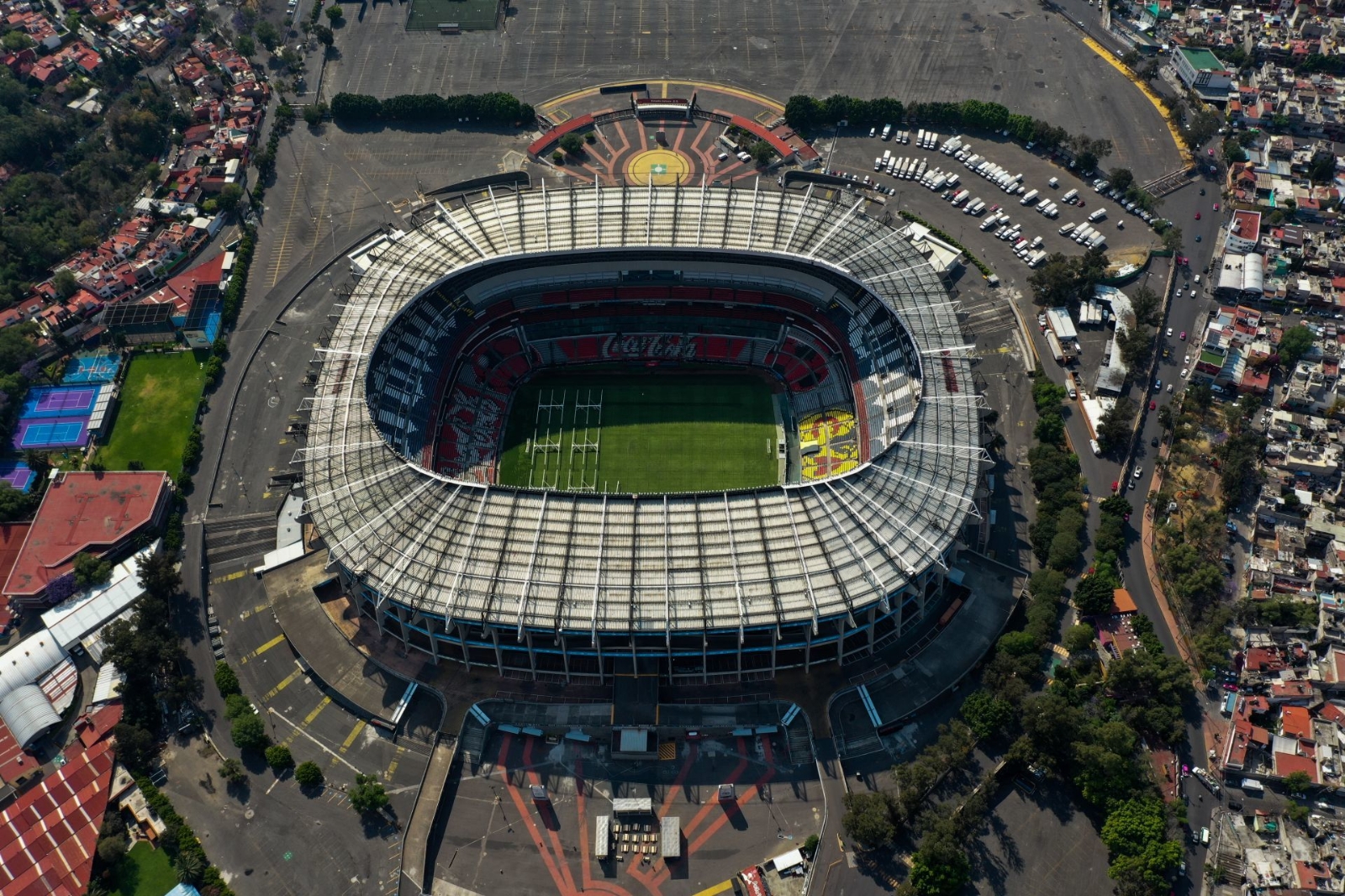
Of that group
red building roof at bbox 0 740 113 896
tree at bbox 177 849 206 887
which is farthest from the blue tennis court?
tree at bbox 177 849 206 887

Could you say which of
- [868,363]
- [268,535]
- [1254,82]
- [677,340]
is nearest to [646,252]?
[677,340]

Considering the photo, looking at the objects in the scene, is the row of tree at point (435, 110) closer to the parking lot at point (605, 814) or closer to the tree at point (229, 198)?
the tree at point (229, 198)

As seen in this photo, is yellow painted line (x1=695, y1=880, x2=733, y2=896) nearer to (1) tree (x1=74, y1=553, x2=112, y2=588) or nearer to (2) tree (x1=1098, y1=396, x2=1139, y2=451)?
(2) tree (x1=1098, y1=396, x2=1139, y2=451)

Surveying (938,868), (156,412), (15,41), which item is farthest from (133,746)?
(15,41)

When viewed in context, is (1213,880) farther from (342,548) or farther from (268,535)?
(268,535)

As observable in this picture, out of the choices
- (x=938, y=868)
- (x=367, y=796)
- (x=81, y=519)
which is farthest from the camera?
(x=81, y=519)

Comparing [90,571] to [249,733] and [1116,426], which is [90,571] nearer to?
[249,733]

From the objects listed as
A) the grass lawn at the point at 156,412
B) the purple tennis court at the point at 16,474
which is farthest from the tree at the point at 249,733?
the purple tennis court at the point at 16,474
